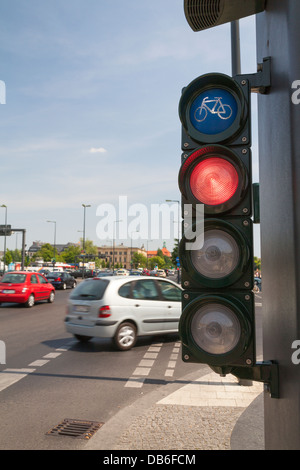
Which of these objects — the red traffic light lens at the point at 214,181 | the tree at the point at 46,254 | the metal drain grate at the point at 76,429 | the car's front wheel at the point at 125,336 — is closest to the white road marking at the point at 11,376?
the metal drain grate at the point at 76,429

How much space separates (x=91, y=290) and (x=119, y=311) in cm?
83

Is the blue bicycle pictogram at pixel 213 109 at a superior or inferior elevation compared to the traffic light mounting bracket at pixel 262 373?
superior

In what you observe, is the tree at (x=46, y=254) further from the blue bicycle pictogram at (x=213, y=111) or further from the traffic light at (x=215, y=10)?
the blue bicycle pictogram at (x=213, y=111)

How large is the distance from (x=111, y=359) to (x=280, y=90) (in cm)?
713

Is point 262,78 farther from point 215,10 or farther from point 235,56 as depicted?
point 235,56

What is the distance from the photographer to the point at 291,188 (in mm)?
1629

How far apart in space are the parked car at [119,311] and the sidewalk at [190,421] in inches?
119

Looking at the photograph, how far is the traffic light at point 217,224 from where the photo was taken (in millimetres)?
1725

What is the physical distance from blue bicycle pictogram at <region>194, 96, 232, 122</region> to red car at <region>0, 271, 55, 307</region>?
54.7ft

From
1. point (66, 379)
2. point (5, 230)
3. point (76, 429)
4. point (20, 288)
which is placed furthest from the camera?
point (5, 230)

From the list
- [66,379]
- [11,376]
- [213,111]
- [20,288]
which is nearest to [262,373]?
[213,111]

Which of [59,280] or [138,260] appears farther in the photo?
[138,260]

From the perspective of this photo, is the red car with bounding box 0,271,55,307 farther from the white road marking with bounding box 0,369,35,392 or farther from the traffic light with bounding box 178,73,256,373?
the traffic light with bounding box 178,73,256,373

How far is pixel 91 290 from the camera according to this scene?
30.6ft
